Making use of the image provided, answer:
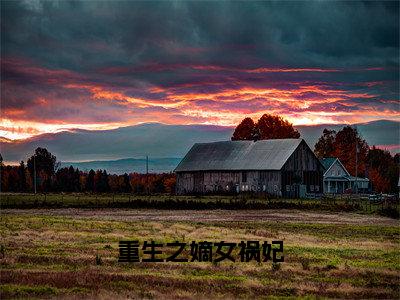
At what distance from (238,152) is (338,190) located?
76.1ft

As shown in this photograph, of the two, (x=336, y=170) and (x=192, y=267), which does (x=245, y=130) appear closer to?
(x=336, y=170)

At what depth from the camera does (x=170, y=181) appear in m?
138

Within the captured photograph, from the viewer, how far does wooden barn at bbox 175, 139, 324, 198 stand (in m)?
92.8

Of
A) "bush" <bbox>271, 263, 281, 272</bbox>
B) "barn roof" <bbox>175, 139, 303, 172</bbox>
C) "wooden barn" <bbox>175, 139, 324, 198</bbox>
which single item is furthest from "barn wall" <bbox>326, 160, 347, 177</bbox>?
"bush" <bbox>271, 263, 281, 272</bbox>

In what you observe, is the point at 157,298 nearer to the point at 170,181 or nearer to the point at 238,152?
the point at 238,152

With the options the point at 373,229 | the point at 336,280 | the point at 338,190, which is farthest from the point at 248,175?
the point at 336,280

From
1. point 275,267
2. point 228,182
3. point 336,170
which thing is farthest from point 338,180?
point 275,267

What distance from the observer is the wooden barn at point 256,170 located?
3654 inches

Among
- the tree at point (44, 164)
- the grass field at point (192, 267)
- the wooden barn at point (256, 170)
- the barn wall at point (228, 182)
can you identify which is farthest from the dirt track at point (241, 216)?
the tree at point (44, 164)

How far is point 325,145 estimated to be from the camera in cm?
13988

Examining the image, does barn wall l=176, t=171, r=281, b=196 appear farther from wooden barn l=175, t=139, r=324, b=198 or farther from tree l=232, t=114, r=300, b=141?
tree l=232, t=114, r=300, b=141

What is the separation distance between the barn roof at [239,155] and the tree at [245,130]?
1686 centimetres

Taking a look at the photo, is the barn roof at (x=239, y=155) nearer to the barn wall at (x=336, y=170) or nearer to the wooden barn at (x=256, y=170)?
the wooden barn at (x=256, y=170)

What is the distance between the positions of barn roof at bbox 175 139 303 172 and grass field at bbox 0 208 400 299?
183ft
